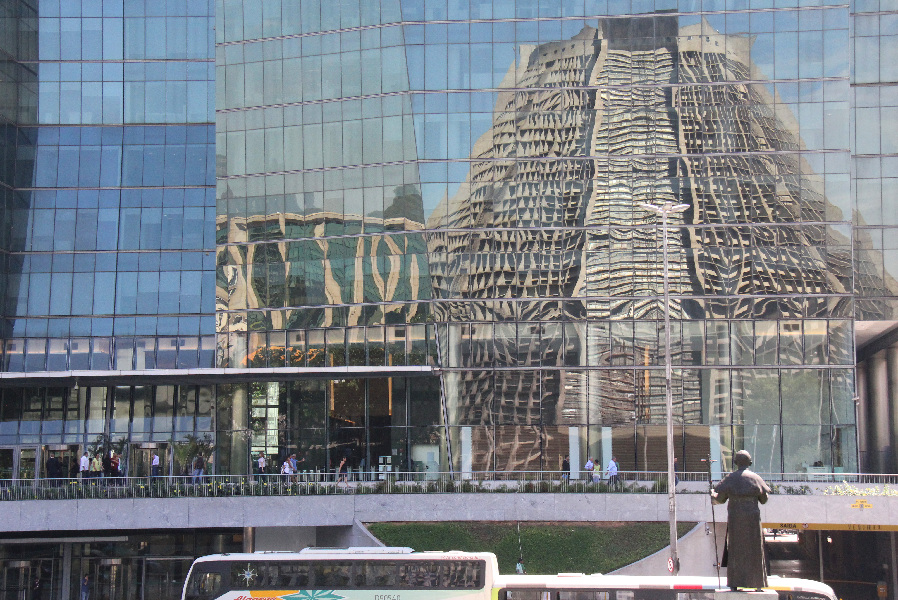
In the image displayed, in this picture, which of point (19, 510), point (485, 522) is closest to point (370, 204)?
point (485, 522)

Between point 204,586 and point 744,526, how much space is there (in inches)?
715

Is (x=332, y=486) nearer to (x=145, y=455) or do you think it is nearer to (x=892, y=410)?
(x=145, y=455)

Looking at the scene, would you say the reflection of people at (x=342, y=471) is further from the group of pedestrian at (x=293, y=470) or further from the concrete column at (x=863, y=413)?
the concrete column at (x=863, y=413)

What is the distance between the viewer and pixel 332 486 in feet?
155

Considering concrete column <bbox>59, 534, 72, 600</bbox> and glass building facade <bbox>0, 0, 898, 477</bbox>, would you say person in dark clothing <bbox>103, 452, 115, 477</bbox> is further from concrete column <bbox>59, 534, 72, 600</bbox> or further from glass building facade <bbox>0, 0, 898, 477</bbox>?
glass building facade <bbox>0, 0, 898, 477</bbox>

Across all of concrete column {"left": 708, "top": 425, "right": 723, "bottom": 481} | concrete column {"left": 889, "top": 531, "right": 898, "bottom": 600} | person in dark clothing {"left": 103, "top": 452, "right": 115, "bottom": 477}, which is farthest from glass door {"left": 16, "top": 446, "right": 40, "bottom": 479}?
concrete column {"left": 889, "top": 531, "right": 898, "bottom": 600}

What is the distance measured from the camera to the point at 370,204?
180 ft

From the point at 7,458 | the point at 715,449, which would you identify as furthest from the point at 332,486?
the point at 7,458

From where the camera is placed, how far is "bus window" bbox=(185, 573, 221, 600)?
32.7 meters

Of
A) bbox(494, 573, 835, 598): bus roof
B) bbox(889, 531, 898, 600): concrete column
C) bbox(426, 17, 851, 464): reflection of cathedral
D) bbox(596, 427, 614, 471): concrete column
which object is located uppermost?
bbox(426, 17, 851, 464): reflection of cathedral

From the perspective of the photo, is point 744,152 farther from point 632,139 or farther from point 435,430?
point 435,430

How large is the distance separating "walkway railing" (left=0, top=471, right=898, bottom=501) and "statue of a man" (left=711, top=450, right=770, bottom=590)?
26229 millimetres

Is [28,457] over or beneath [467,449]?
beneath

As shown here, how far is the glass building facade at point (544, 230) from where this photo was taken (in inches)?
2072
